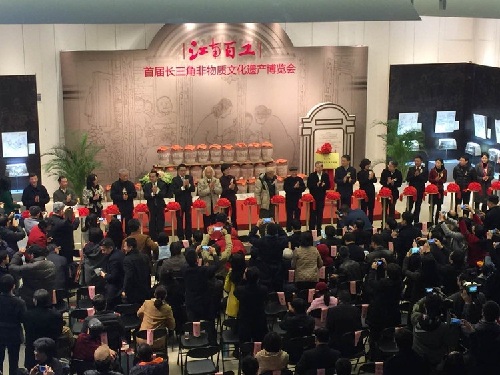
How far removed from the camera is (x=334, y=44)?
58.4 ft

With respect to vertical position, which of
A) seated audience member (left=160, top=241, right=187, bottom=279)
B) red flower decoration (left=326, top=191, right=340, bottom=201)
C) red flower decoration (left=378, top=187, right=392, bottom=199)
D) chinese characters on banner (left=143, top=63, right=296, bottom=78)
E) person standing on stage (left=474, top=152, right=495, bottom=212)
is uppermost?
chinese characters on banner (left=143, top=63, right=296, bottom=78)

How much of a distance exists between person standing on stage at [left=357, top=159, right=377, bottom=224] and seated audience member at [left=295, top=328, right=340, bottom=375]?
7.76 m

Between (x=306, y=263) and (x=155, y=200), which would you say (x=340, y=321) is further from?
(x=155, y=200)

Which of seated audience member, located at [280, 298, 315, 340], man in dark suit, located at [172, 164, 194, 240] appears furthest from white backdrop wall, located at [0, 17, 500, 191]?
seated audience member, located at [280, 298, 315, 340]

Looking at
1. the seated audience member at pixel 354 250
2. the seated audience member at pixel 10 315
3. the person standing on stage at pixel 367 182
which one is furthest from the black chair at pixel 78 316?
the person standing on stage at pixel 367 182

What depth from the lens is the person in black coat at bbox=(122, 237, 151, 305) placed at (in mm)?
8586

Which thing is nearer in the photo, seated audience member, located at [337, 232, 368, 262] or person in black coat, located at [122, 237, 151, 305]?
Answer: person in black coat, located at [122, 237, 151, 305]

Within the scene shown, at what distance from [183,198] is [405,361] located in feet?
26.1

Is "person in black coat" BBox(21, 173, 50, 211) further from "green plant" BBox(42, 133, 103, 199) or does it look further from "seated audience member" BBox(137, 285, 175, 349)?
"seated audience member" BBox(137, 285, 175, 349)

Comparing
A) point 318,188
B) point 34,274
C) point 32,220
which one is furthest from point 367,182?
point 34,274

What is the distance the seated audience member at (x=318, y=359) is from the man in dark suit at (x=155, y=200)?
7151mm

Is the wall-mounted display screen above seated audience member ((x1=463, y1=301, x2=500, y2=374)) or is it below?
above

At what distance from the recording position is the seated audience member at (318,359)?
6426 mm

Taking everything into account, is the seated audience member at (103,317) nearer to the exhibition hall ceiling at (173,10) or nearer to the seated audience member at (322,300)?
the seated audience member at (322,300)
